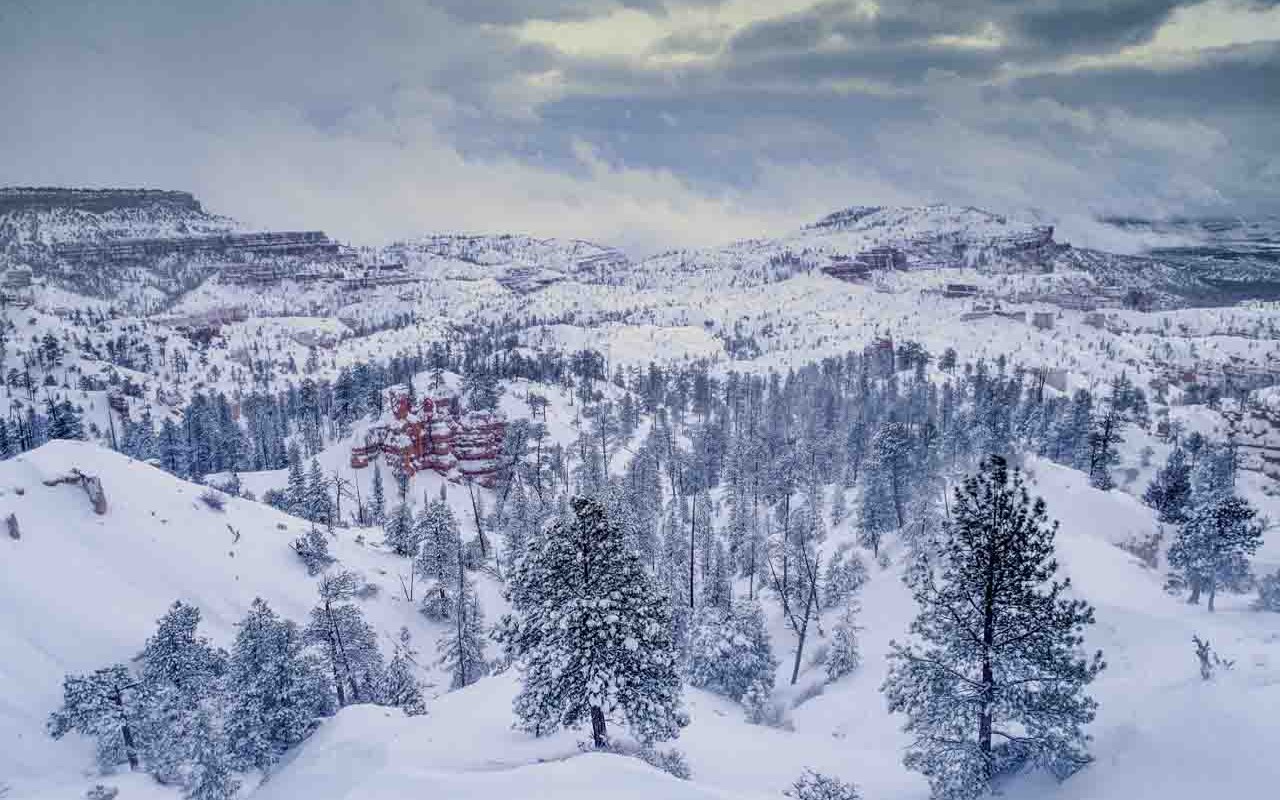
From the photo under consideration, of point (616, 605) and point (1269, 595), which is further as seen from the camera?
point (1269, 595)

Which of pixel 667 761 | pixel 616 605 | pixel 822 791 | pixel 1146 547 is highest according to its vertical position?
pixel 616 605

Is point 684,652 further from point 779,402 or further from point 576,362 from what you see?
point 576,362

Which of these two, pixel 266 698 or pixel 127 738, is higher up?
pixel 266 698

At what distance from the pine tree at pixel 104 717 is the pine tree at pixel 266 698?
8.67 m

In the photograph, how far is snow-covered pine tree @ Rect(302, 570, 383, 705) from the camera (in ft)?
128

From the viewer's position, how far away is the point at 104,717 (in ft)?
119

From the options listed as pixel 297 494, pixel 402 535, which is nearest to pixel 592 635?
pixel 402 535

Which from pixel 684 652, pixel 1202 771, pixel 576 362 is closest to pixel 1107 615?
pixel 1202 771

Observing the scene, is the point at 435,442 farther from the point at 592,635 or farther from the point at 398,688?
the point at 592,635

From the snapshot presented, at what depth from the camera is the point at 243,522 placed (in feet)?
200

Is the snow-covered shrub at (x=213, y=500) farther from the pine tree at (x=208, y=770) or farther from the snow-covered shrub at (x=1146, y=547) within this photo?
the snow-covered shrub at (x=1146, y=547)

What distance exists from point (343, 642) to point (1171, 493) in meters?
67.3

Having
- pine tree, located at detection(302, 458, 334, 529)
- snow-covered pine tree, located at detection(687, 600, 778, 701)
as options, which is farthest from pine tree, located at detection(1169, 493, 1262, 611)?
pine tree, located at detection(302, 458, 334, 529)

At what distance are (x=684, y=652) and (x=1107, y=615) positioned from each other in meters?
24.9
